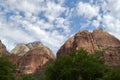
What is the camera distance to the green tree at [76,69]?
52844 mm

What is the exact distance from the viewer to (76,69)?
172 ft

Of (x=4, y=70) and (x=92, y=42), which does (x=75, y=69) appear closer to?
(x=4, y=70)

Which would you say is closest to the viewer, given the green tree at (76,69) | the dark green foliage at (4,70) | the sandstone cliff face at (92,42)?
the green tree at (76,69)

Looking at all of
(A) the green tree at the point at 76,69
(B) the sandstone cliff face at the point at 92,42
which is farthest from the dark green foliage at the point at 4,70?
(B) the sandstone cliff face at the point at 92,42

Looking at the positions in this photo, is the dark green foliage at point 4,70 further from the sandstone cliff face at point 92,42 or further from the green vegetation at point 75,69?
the sandstone cliff face at point 92,42

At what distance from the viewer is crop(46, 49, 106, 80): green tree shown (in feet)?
173

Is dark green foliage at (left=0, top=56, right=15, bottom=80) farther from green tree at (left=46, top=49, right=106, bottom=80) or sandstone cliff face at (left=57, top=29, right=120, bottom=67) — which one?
sandstone cliff face at (left=57, top=29, right=120, bottom=67)

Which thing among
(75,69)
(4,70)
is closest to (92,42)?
(75,69)

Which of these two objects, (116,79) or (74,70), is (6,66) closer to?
(74,70)

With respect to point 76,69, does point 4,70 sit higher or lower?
higher

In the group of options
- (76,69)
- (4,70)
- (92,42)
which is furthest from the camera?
(92,42)

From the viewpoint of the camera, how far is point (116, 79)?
178 feet

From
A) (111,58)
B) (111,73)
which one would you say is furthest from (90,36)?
(111,73)

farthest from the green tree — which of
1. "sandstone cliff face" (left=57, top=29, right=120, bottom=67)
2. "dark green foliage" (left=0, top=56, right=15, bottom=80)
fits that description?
"sandstone cliff face" (left=57, top=29, right=120, bottom=67)
